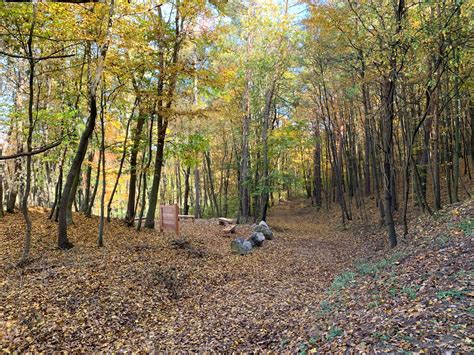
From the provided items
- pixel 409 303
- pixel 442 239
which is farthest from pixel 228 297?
pixel 442 239

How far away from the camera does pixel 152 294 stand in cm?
622

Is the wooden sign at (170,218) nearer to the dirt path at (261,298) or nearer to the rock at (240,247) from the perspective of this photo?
the dirt path at (261,298)

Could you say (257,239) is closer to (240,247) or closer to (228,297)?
(240,247)

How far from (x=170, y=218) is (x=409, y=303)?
9.21 m

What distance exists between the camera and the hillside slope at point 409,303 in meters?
3.19

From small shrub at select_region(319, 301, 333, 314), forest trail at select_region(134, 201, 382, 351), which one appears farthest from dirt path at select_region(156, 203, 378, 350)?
small shrub at select_region(319, 301, 333, 314)

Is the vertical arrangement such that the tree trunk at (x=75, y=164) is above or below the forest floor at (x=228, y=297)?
above

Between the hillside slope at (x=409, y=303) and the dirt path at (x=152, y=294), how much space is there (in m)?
0.50

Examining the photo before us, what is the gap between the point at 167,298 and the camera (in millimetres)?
6262

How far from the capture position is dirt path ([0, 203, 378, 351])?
4516 mm

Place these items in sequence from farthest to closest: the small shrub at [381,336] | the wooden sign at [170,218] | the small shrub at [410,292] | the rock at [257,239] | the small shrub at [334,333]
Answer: the wooden sign at [170,218] < the rock at [257,239] < the small shrub at [410,292] < the small shrub at [334,333] < the small shrub at [381,336]

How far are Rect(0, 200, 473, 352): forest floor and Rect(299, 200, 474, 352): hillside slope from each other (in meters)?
0.02

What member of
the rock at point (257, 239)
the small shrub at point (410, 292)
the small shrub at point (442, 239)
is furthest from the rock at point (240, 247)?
the small shrub at point (410, 292)

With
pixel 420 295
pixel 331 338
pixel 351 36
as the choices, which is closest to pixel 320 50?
pixel 351 36
